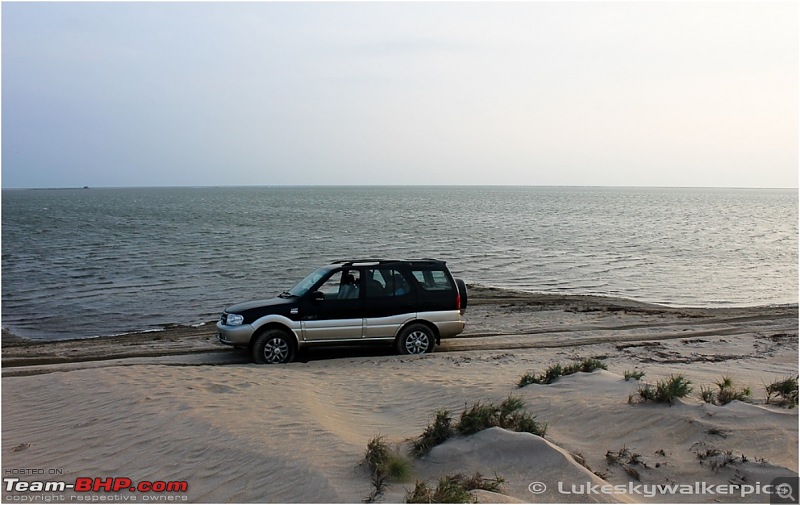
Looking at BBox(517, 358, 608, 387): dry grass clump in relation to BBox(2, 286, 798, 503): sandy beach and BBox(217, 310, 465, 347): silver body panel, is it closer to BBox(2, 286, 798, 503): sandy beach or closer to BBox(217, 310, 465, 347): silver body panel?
BBox(2, 286, 798, 503): sandy beach

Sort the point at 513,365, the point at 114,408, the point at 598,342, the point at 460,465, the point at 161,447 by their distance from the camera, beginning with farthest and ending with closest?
the point at 598,342 → the point at 513,365 → the point at 114,408 → the point at 161,447 → the point at 460,465

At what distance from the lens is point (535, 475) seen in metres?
5.00

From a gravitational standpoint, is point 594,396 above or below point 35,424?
above

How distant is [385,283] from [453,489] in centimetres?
688

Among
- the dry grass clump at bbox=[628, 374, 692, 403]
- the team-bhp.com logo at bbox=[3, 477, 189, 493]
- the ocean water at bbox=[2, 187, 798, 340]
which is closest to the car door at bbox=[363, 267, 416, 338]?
the dry grass clump at bbox=[628, 374, 692, 403]

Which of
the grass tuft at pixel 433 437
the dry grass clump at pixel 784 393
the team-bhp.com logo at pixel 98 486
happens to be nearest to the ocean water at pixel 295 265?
the team-bhp.com logo at pixel 98 486

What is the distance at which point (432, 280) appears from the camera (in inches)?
447

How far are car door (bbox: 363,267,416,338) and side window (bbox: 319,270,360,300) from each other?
0.66ft

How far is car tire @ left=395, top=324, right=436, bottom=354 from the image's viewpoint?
11156mm

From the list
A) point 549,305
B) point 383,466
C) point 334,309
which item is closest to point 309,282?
point 334,309

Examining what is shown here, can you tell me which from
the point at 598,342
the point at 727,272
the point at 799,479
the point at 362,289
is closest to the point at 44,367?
the point at 362,289

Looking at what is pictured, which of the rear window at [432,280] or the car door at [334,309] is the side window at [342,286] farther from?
the rear window at [432,280]

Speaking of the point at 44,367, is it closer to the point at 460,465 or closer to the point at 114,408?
the point at 114,408

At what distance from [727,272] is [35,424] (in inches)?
1092
